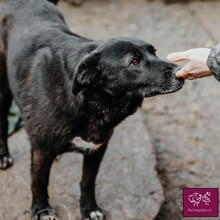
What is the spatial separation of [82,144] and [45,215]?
76 centimetres

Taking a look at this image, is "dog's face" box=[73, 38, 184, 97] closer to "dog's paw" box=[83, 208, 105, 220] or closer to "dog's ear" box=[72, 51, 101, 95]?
"dog's ear" box=[72, 51, 101, 95]

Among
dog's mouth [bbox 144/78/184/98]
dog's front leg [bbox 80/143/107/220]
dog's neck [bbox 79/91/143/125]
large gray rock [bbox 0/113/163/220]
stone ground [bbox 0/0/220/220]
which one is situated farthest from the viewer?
stone ground [bbox 0/0/220/220]

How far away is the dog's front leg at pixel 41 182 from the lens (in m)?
3.71

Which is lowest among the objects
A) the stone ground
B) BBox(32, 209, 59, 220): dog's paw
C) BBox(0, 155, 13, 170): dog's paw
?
the stone ground

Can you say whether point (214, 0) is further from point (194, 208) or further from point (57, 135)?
point (57, 135)

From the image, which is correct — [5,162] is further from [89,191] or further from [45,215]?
[89,191]

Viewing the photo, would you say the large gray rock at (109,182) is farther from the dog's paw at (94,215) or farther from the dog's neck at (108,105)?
the dog's neck at (108,105)

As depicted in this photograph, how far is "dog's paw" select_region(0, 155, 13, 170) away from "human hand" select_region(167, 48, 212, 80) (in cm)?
186

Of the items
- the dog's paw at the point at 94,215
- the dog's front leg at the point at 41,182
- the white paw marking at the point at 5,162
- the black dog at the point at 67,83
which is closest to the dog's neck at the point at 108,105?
the black dog at the point at 67,83

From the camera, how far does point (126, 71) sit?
329 cm

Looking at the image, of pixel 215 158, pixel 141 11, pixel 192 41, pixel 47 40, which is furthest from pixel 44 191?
pixel 141 11

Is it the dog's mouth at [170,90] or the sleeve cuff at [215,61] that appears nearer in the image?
the sleeve cuff at [215,61]

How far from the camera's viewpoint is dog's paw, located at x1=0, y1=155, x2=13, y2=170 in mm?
4395

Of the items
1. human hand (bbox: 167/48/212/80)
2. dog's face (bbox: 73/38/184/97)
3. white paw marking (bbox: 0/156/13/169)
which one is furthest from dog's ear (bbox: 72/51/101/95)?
white paw marking (bbox: 0/156/13/169)
